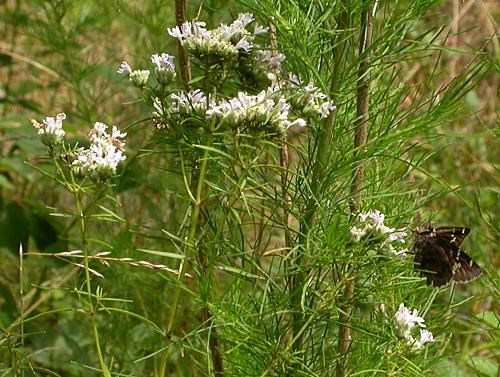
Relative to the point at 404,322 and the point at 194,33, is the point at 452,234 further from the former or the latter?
the point at 194,33

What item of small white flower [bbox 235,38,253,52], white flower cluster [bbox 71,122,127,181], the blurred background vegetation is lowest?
the blurred background vegetation

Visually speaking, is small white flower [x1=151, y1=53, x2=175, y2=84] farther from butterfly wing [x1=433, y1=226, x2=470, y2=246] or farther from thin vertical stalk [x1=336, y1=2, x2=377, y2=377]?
butterfly wing [x1=433, y1=226, x2=470, y2=246]

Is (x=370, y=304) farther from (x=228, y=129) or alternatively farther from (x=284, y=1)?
(x=284, y=1)

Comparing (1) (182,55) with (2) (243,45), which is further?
(1) (182,55)

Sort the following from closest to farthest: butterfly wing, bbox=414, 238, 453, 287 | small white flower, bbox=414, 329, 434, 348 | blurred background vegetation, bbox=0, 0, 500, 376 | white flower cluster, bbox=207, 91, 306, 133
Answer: white flower cluster, bbox=207, 91, 306, 133 < small white flower, bbox=414, 329, 434, 348 < butterfly wing, bbox=414, 238, 453, 287 < blurred background vegetation, bbox=0, 0, 500, 376

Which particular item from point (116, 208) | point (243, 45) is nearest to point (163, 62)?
point (243, 45)

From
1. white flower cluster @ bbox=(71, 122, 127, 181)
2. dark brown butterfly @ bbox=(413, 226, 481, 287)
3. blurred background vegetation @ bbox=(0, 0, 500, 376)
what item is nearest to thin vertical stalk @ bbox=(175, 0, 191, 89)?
white flower cluster @ bbox=(71, 122, 127, 181)

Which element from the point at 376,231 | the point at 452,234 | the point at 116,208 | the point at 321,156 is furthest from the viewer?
the point at 116,208

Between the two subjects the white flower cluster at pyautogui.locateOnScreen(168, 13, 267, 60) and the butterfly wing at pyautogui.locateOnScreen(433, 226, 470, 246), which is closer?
the white flower cluster at pyautogui.locateOnScreen(168, 13, 267, 60)
